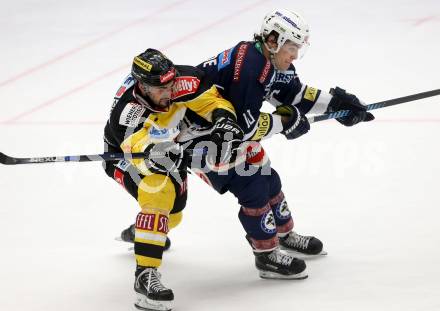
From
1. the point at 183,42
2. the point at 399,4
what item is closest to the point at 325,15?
the point at 399,4

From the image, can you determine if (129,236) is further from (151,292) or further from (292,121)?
(292,121)

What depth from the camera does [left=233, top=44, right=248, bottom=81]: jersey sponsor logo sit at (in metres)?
3.71

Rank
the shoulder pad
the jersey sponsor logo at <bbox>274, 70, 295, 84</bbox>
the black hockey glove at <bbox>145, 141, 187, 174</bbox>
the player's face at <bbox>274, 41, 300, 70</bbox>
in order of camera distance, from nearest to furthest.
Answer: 1. the black hockey glove at <bbox>145, 141, 187, 174</bbox>
2. the shoulder pad
3. the player's face at <bbox>274, 41, 300, 70</bbox>
4. the jersey sponsor logo at <bbox>274, 70, 295, 84</bbox>

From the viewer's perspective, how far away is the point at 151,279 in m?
3.54

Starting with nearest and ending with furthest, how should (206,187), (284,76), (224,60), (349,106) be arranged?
(224,60), (284,76), (349,106), (206,187)

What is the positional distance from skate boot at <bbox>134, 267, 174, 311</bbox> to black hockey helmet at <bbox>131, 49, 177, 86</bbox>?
2.49 ft

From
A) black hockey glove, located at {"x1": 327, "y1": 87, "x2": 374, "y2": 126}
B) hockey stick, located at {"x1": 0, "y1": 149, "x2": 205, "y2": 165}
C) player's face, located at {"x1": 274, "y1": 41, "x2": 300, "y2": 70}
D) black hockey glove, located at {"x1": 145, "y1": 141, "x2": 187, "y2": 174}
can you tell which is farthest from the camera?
black hockey glove, located at {"x1": 327, "y1": 87, "x2": 374, "y2": 126}

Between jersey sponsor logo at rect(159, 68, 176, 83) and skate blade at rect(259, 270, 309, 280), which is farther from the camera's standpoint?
skate blade at rect(259, 270, 309, 280)

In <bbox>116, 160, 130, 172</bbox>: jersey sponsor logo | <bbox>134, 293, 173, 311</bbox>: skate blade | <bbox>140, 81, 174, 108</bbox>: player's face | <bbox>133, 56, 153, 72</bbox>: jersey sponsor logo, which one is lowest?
<bbox>134, 293, 173, 311</bbox>: skate blade

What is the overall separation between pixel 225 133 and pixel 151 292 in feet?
2.28

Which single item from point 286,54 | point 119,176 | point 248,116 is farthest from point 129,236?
point 286,54

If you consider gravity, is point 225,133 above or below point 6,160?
above

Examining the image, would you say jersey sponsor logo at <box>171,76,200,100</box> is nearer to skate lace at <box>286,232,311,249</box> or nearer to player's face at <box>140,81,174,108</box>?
player's face at <box>140,81,174,108</box>

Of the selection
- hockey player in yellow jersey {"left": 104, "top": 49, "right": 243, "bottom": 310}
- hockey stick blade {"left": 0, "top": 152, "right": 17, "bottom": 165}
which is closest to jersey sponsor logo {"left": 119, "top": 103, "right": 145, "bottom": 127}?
hockey player in yellow jersey {"left": 104, "top": 49, "right": 243, "bottom": 310}
